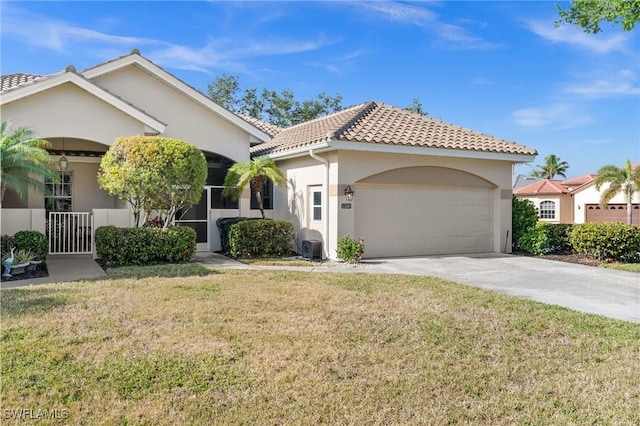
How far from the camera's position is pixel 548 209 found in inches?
1647

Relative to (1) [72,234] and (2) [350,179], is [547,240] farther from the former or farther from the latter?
(1) [72,234]

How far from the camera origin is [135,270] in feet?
37.1

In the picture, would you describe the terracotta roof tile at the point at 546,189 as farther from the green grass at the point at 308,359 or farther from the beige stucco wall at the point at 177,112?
the green grass at the point at 308,359

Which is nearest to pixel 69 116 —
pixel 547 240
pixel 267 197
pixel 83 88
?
pixel 83 88

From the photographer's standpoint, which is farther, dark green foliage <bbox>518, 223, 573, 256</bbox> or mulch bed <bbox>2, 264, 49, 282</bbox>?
dark green foliage <bbox>518, 223, 573, 256</bbox>

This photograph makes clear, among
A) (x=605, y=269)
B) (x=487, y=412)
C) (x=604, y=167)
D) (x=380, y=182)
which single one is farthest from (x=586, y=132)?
(x=487, y=412)

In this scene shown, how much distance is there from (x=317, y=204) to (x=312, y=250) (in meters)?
1.86

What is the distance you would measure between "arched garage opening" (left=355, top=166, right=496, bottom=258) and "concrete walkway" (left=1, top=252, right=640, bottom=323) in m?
0.79

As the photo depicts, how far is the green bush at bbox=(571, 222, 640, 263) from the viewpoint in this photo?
14500 mm

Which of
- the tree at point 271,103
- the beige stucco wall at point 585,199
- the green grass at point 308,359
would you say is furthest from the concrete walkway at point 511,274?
the tree at point 271,103

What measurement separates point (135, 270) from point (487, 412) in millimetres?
9320

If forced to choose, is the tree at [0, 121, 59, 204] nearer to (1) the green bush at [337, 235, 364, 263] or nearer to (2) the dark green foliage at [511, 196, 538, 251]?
(1) the green bush at [337, 235, 364, 263]

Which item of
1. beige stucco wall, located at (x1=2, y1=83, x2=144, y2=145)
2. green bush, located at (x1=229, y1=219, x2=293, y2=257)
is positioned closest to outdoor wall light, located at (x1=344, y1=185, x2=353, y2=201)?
green bush, located at (x1=229, y1=219, x2=293, y2=257)

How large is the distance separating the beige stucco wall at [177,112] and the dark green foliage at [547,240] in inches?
438
